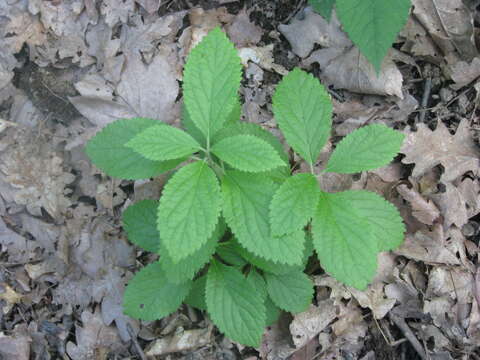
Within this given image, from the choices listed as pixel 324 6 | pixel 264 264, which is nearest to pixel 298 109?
pixel 264 264

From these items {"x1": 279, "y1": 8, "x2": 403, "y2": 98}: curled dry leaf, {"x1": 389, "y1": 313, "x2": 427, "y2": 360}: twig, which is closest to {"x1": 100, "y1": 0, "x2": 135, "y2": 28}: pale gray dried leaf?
{"x1": 279, "y1": 8, "x2": 403, "y2": 98}: curled dry leaf

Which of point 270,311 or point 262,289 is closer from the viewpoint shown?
point 262,289

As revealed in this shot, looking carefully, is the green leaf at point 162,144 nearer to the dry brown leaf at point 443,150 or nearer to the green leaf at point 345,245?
the green leaf at point 345,245

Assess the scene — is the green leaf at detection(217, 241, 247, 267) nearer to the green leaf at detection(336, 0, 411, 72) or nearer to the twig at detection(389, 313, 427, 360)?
the twig at detection(389, 313, 427, 360)

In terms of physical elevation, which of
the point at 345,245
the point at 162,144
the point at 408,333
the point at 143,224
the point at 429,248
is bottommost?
the point at 408,333

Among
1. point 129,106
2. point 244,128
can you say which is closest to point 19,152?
point 129,106

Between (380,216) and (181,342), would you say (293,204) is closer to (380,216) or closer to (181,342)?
(380,216)

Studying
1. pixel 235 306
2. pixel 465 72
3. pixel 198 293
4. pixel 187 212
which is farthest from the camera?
pixel 465 72
